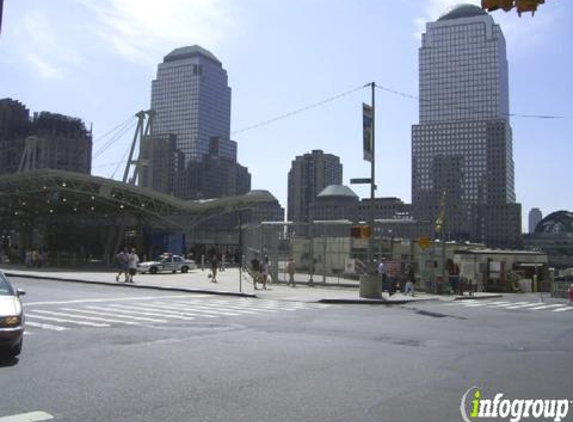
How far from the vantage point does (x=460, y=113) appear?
40312 millimetres

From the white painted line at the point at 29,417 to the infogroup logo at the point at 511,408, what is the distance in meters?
4.57

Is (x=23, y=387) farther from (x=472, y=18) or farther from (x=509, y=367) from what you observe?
(x=472, y=18)

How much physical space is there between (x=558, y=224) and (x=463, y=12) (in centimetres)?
13863

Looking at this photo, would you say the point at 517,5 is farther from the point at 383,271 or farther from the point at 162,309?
the point at 383,271

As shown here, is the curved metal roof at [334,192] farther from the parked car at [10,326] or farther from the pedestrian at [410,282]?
the parked car at [10,326]

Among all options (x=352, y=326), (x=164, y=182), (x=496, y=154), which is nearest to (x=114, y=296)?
(x=352, y=326)

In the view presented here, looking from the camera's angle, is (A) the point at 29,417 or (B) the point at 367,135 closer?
(A) the point at 29,417

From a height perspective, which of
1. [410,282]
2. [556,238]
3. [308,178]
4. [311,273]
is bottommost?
[410,282]

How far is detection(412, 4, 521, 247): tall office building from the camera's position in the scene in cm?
3719

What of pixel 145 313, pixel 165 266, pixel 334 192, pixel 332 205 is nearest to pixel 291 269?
pixel 145 313

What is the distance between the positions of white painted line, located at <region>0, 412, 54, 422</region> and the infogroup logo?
4572mm

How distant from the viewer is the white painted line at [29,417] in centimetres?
652

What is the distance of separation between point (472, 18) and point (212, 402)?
120 ft

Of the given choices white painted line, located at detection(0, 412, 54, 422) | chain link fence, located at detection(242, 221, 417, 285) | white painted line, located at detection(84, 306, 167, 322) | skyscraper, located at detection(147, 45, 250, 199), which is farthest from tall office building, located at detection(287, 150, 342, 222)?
white painted line, located at detection(0, 412, 54, 422)
